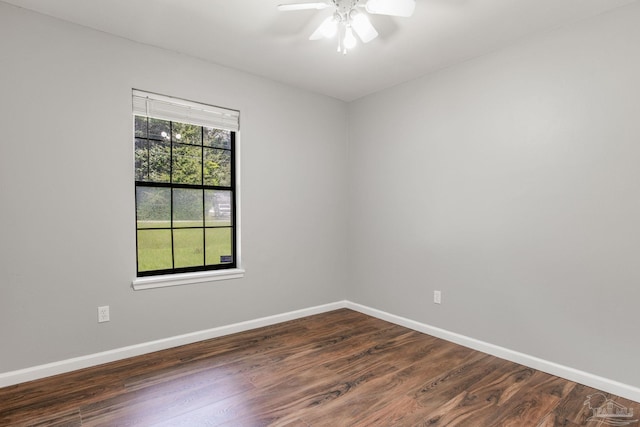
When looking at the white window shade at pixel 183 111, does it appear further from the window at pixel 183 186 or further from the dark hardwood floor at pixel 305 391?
the dark hardwood floor at pixel 305 391

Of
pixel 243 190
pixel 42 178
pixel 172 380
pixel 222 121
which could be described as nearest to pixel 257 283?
pixel 243 190

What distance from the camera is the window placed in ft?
9.29

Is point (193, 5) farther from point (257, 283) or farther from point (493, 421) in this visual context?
point (493, 421)

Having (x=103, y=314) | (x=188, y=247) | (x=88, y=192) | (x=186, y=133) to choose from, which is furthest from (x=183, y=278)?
(x=186, y=133)

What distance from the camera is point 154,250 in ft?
9.49

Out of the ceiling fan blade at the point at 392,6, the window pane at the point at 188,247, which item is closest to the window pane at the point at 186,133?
the window pane at the point at 188,247

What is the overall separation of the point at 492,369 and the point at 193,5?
3.34 m

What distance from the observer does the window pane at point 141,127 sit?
2.82m

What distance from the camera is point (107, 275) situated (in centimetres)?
256

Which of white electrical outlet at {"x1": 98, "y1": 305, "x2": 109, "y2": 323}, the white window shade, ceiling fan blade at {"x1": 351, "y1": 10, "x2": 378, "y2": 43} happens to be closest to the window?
the white window shade

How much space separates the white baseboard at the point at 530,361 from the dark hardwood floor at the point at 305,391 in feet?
0.19

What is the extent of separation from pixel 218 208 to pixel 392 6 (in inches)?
88.9

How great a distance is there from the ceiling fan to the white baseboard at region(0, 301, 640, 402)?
102 inches

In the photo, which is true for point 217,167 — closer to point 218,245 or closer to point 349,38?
point 218,245
